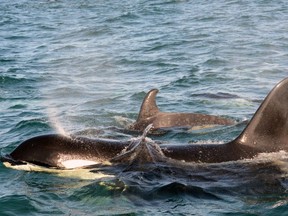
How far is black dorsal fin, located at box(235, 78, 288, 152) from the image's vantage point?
9.39 meters

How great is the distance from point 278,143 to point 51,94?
34.9ft

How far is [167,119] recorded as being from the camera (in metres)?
14.4

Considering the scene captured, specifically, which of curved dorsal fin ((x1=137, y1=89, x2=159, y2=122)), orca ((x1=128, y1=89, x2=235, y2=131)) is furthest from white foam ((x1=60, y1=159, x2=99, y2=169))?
curved dorsal fin ((x1=137, y1=89, x2=159, y2=122))

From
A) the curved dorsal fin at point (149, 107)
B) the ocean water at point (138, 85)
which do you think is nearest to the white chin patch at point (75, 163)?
the ocean water at point (138, 85)

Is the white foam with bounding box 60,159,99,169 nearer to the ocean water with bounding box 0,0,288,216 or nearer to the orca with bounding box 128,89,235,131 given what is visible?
the ocean water with bounding box 0,0,288,216

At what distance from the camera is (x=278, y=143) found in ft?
31.5

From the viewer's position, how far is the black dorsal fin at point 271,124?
9.39 metres

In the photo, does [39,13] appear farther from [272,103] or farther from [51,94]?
[272,103]

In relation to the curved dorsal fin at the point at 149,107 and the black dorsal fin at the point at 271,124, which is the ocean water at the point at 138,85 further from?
the curved dorsal fin at the point at 149,107

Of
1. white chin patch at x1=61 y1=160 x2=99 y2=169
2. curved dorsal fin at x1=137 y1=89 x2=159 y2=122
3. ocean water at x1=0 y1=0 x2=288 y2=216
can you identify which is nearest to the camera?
ocean water at x1=0 y1=0 x2=288 y2=216

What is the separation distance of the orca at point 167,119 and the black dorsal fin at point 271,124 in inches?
173

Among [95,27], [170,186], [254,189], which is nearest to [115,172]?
[170,186]

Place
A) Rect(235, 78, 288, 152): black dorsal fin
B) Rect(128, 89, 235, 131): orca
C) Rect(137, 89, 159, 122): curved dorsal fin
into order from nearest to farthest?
Rect(235, 78, 288, 152): black dorsal fin, Rect(128, 89, 235, 131): orca, Rect(137, 89, 159, 122): curved dorsal fin

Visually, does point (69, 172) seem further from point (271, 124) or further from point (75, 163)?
point (271, 124)
